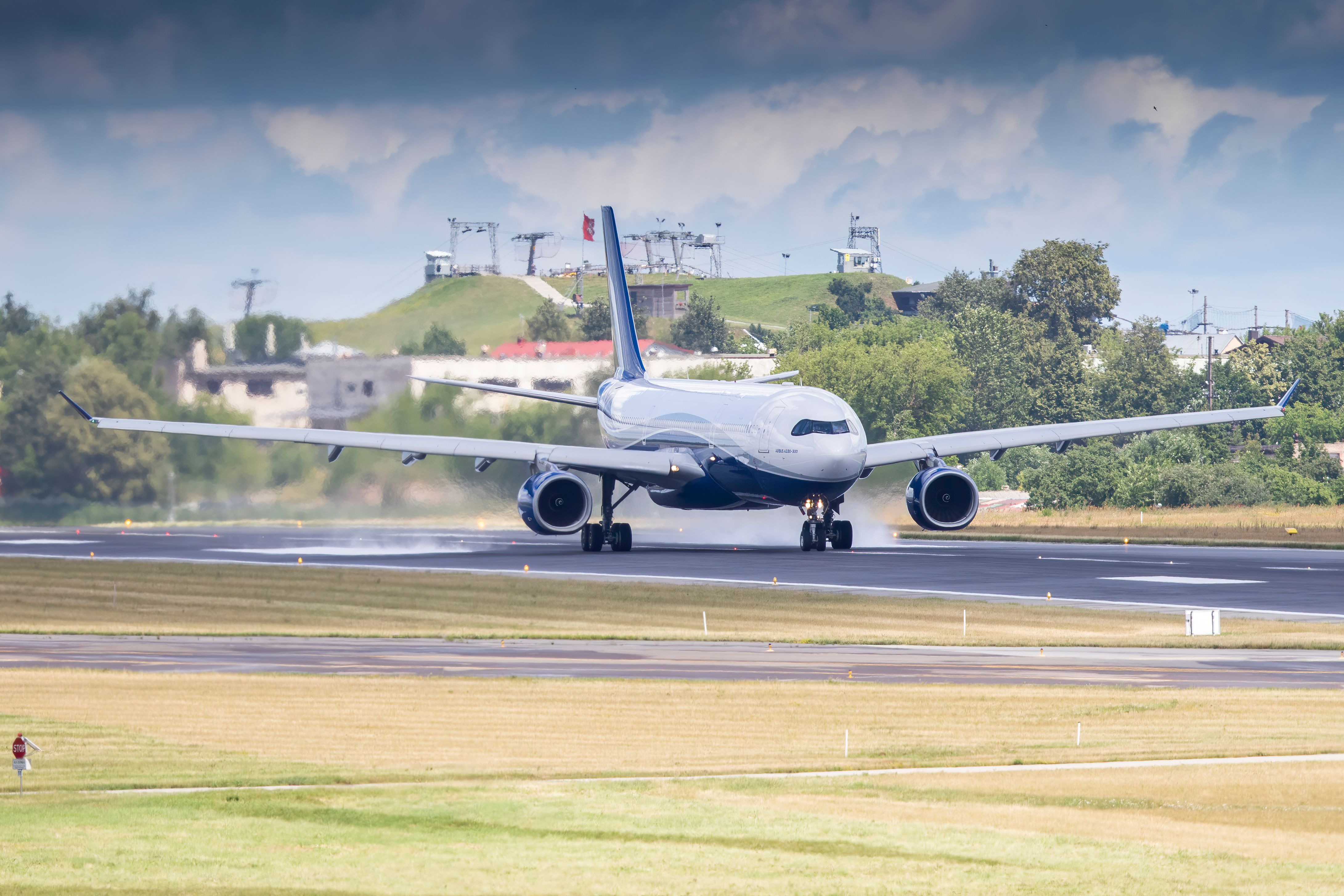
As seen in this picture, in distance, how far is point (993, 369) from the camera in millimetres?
177750

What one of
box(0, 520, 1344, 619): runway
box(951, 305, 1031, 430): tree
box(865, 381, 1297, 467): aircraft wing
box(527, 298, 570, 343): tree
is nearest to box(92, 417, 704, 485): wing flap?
box(0, 520, 1344, 619): runway

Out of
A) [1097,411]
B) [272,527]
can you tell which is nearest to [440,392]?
[272,527]

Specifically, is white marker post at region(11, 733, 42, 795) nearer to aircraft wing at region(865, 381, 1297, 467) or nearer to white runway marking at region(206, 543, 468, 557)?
aircraft wing at region(865, 381, 1297, 467)

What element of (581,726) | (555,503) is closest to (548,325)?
(555,503)

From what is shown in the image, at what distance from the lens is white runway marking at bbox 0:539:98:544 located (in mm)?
80250

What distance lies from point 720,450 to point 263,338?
84.1 ft

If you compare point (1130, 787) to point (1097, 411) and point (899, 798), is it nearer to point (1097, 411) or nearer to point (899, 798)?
point (899, 798)

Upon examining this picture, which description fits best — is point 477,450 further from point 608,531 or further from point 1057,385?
point 1057,385

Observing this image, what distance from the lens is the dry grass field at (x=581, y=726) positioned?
94.7ft

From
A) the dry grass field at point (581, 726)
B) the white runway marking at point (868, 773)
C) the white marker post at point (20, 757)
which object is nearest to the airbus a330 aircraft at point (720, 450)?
A: the dry grass field at point (581, 726)

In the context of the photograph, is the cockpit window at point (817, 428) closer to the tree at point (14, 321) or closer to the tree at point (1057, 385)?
the tree at point (14, 321)

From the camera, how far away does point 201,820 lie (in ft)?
79.2

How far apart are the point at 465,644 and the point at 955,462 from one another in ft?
317

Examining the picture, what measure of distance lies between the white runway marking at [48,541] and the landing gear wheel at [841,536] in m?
33.7
